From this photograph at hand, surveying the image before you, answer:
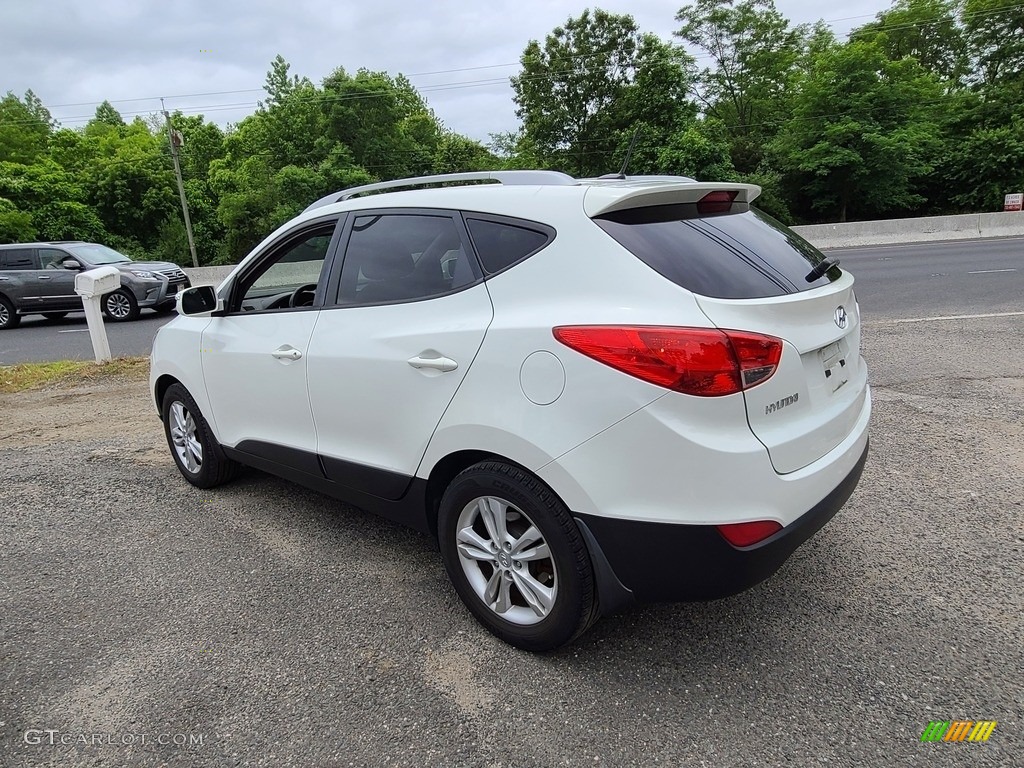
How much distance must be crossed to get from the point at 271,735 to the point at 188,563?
146cm

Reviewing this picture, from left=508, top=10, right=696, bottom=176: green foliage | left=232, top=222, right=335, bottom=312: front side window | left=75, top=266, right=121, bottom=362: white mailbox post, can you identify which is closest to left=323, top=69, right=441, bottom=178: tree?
left=508, top=10, right=696, bottom=176: green foliage

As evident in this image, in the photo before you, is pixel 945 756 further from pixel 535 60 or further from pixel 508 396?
pixel 535 60

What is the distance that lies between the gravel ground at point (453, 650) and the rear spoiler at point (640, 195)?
164 cm

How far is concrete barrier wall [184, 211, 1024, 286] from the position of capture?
21359 millimetres

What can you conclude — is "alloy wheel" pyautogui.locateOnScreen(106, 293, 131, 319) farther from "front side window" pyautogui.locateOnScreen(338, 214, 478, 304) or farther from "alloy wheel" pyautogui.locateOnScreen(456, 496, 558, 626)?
"alloy wheel" pyautogui.locateOnScreen(456, 496, 558, 626)

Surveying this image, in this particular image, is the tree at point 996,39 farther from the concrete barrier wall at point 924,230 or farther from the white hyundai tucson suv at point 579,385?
the white hyundai tucson suv at point 579,385

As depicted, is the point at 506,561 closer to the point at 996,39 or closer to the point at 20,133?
the point at 996,39

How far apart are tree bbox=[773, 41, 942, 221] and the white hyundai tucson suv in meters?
30.5

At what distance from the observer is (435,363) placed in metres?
2.55

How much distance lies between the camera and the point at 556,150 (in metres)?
36.8

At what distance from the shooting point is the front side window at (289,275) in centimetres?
338

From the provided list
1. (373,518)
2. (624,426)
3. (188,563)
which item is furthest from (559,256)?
(188,563)

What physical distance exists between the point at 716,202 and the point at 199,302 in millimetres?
2871

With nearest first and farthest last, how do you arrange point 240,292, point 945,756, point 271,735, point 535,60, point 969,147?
point 945,756
point 271,735
point 240,292
point 969,147
point 535,60
